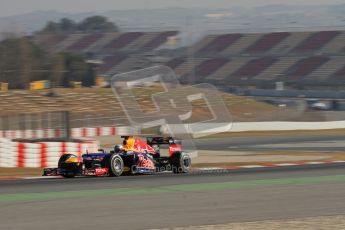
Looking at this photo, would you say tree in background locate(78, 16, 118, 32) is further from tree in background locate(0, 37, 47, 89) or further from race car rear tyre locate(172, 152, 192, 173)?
race car rear tyre locate(172, 152, 192, 173)

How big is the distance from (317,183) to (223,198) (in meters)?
3.27

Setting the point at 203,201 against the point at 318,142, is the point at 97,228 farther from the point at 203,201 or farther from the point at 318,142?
the point at 318,142

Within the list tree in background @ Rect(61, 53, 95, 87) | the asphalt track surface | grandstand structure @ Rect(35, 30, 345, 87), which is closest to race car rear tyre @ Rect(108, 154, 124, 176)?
the asphalt track surface

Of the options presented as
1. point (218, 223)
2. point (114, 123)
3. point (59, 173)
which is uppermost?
point (114, 123)

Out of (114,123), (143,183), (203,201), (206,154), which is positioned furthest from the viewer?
(114,123)

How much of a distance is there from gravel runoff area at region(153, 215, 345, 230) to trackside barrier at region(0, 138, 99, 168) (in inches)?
455

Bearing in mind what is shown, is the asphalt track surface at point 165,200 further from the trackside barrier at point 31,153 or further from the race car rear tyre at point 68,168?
the trackside barrier at point 31,153

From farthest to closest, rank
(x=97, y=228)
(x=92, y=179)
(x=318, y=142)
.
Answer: (x=318, y=142)
(x=92, y=179)
(x=97, y=228)

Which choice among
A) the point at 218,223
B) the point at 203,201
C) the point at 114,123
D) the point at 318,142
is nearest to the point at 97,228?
the point at 218,223

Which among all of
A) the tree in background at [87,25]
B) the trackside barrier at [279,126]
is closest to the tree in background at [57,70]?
the trackside barrier at [279,126]

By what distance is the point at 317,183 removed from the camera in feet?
48.7

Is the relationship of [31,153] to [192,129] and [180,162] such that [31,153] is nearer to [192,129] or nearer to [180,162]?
[180,162]

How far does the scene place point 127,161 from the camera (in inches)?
650

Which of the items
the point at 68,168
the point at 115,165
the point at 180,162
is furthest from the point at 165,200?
the point at 180,162
